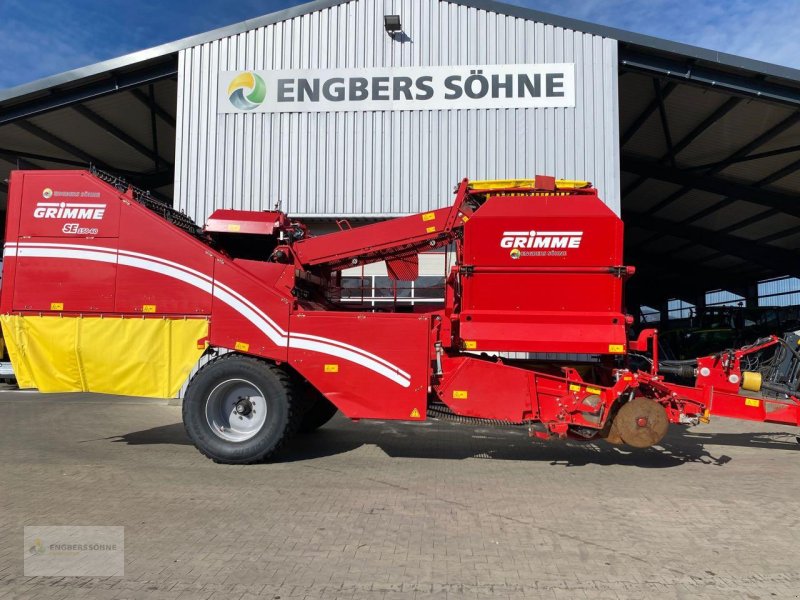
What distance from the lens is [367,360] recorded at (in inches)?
236

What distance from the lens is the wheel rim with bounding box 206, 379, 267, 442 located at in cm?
610

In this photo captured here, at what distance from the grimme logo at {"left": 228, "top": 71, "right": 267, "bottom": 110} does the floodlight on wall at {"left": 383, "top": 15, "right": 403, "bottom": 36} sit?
8.94 feet

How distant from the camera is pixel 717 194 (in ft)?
55.2

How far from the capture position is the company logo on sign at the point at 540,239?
18.9 ft

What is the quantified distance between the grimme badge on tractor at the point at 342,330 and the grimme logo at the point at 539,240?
2cm

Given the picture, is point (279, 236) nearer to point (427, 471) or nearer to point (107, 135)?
point (427, 471)

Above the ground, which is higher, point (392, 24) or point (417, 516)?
point (392, 24)

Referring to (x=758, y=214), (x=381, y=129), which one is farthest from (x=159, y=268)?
(x=758, y=214)

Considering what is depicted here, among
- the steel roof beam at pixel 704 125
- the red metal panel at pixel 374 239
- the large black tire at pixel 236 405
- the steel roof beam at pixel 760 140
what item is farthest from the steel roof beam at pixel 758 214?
the large black tire at pixel 236 405

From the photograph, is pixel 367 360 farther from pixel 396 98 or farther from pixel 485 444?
pixel 396 98

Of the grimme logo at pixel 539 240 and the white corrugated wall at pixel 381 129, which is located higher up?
the white corrugated wall at pixel 381 129
